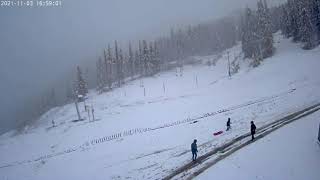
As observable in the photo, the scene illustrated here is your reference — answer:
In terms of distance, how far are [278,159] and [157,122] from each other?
35.4 m

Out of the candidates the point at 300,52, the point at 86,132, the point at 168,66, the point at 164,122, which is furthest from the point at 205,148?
the point at 168,66

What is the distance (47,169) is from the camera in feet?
143

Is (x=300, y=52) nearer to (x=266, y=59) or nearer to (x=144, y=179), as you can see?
(x=266, y=59)

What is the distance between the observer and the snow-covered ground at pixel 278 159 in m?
19.1

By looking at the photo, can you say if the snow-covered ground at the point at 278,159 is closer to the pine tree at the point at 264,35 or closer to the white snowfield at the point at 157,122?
the white snowfield at the point at 157,122

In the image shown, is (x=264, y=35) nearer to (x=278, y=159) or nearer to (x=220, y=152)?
(x=220, y=152)

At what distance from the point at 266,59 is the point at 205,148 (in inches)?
2323

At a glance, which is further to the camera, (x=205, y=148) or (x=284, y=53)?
(x=284, y=53)

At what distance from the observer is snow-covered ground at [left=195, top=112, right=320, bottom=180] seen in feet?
62.7

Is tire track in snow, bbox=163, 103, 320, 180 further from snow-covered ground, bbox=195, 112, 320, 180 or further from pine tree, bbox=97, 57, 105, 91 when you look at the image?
pine tree, bbox=97, 57, 105, 91

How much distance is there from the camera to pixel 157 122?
55188 mm

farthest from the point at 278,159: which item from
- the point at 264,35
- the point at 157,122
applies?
the point at 264,35

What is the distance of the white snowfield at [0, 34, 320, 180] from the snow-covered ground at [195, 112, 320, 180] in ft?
17.2

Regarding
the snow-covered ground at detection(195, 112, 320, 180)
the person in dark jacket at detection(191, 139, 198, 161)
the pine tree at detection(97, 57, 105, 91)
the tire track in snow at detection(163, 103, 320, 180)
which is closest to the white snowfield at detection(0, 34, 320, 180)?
the person in dark jacket at detection(191, 139, 198, 161)
